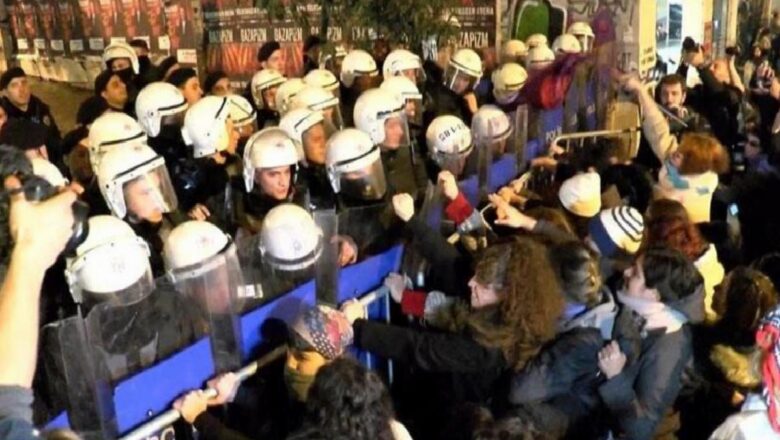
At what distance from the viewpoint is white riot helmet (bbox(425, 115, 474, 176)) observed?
13.6ft

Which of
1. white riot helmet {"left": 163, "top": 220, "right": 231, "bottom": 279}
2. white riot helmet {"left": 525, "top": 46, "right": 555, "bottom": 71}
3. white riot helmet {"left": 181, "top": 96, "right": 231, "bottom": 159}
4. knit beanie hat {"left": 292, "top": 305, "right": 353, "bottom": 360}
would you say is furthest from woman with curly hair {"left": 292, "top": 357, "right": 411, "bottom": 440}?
white riot helmet {"left": 525, "top": 46, "right": 555, "bottom": 71}

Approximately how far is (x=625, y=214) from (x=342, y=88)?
257cm

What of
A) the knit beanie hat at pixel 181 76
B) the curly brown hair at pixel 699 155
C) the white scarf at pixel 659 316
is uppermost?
the knit beanie hat at pixel 181 76

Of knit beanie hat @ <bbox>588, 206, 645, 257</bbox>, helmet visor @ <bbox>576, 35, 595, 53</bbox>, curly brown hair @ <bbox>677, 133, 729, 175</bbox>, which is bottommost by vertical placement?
knit beanie hat @ <bbox>588, 206, 645, 257</bbox>

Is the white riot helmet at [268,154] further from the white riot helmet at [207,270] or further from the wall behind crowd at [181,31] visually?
the wall behind crowd at [181,31]

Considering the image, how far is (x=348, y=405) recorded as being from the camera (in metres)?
1.87

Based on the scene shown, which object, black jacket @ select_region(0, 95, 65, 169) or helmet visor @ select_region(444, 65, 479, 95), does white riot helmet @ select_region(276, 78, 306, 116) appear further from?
black jacket @ select_region(0, 95, 65, 169)

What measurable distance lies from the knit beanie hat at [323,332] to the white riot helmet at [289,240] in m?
0.42

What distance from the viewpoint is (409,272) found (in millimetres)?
3217

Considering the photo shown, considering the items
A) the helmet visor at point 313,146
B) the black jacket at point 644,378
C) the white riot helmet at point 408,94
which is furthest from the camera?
the white riot helmet at point 408,94

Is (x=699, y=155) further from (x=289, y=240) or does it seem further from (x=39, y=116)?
(x=39, y=116)

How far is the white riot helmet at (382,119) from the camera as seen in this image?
3.99 m

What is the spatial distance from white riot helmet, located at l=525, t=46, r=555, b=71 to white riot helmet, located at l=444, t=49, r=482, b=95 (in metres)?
0.55

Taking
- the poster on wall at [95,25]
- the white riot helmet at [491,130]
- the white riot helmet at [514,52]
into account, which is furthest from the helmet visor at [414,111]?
the poster on wall at [95,25]
